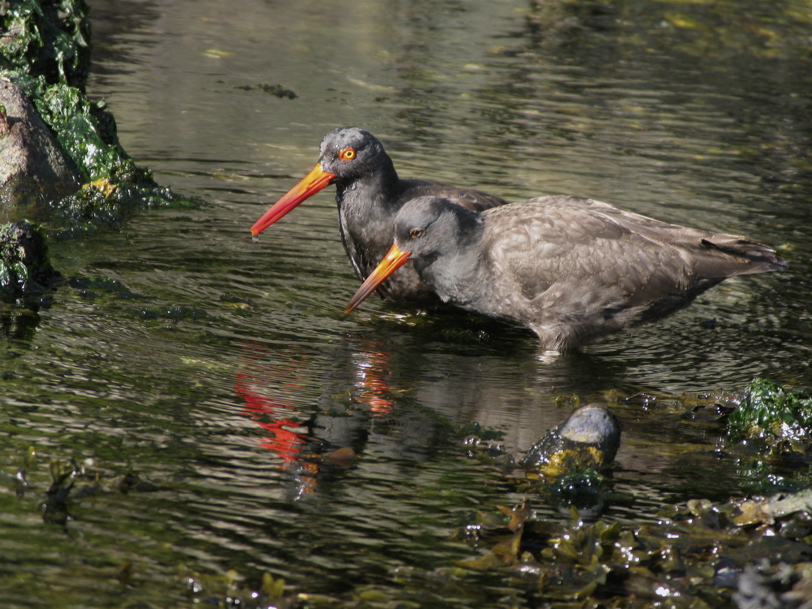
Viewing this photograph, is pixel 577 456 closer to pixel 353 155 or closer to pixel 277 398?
pixel 277 398

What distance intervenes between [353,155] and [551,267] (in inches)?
57.7

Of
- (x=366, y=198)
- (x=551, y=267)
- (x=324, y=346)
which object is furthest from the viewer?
(x=366, y=198)

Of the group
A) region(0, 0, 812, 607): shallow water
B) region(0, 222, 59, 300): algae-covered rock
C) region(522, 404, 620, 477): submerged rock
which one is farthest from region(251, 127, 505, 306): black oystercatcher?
region(522, 404, 620, 477): submerged rock

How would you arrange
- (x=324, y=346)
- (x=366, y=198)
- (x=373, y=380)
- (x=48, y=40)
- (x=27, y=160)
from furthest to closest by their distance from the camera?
1. (x=48, y=40)
2. (x=27, y=160)
3. (x=366, y=198)
4. (x=324, y=346)
5. (x=373, y=380)

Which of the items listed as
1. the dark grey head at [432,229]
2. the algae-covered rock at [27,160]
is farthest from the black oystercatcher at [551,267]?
the algae-covered rock at [27,160]

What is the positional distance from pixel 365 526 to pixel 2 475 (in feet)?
4.16

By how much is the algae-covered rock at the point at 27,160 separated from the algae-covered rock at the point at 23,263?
1.50m

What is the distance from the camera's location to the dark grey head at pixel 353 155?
6.02 m

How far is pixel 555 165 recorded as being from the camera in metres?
9.06

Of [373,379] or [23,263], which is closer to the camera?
[373,379]

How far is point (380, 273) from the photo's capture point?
218 inches

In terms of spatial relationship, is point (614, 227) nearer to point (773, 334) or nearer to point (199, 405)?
point (773, 334)

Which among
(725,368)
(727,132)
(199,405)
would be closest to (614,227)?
(725,368)

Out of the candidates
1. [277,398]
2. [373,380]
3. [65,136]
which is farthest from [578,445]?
[65,136]
